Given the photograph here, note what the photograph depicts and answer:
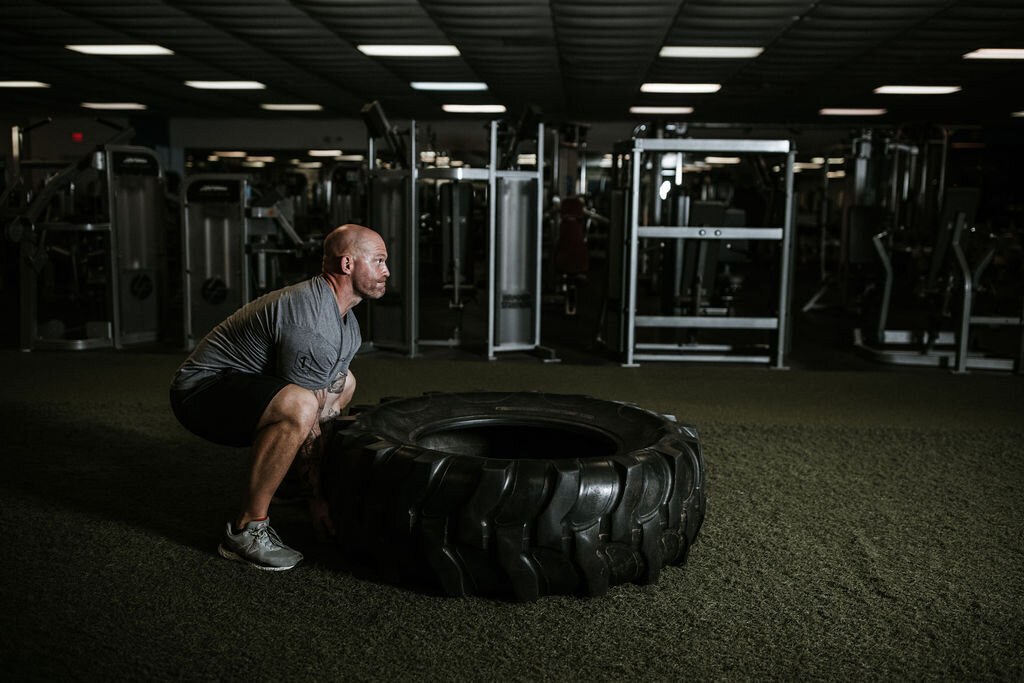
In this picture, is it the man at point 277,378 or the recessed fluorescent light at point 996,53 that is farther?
the recessed fluorescent light at point 996,53

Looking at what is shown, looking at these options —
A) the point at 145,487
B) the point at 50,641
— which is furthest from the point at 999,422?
the point at 50,641

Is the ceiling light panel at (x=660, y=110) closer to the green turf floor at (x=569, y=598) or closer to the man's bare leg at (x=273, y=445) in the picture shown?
the green turf floor at (x=569, y=598)

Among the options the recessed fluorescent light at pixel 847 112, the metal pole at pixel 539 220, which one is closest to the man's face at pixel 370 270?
the metal pole at pixel 539 220

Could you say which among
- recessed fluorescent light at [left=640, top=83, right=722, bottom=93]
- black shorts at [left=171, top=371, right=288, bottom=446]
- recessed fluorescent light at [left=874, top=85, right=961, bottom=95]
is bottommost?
black shorts at [left=171, top=371, right=288, bottom=446]

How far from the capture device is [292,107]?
1288 centimetres

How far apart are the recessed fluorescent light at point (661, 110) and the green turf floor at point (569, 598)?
972cm

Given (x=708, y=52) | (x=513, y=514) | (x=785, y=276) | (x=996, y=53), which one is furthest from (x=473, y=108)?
(x=513, y=514)

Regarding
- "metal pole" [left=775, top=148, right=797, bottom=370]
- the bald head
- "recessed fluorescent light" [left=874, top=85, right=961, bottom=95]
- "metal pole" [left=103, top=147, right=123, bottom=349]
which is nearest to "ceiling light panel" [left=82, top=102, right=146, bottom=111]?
→ "metal pole" [left=103, top=147, right=123, bottom=349]

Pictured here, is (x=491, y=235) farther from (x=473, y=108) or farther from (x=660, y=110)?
(x=660, y=110)

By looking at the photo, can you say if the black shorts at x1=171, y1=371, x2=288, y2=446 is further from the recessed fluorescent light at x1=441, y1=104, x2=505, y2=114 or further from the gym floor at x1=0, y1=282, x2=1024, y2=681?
the recessed fluorescent light at x1=441, y1=104, x2=505, y2=114

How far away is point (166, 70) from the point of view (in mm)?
9664

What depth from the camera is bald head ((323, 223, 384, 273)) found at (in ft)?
7.12

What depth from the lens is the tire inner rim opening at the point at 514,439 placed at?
2.46 m

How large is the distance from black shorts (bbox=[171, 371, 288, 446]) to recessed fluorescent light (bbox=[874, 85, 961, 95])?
9.99 metres
